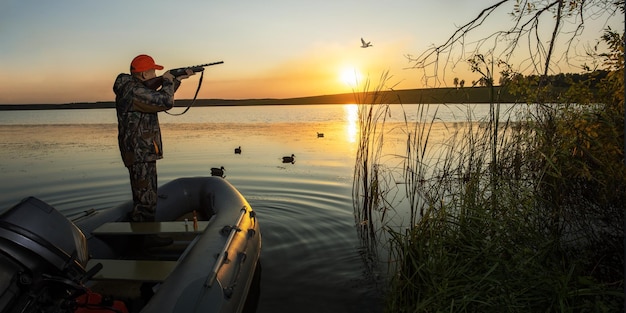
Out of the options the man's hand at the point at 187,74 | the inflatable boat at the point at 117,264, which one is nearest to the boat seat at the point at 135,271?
the inflatable boat at the point at 117,264

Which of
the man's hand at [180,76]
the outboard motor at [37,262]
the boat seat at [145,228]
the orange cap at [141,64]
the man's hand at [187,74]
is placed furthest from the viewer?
the man's hand at [187,74]

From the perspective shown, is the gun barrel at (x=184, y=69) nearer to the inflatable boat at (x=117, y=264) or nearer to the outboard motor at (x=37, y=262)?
the inflatable boat at (x=117, y=264)

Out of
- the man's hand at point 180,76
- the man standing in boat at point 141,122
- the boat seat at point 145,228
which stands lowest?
the boat seat at point 145,228

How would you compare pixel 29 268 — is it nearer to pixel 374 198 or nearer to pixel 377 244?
pixel 377 244

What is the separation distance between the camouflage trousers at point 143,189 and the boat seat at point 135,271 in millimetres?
1134

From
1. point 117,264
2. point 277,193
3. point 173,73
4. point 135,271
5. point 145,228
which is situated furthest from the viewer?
point 277,193

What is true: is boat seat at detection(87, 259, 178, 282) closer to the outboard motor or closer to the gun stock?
the outboard motor

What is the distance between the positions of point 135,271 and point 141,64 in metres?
2.38

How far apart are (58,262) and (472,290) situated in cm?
287

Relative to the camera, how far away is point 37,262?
2445mm

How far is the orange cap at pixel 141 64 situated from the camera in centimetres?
444

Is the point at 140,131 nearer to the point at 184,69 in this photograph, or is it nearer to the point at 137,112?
the point at 137,112

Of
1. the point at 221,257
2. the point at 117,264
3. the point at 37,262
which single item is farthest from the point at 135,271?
the point at 37,262

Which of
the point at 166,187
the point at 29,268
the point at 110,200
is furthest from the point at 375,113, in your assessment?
the point at 110,200
